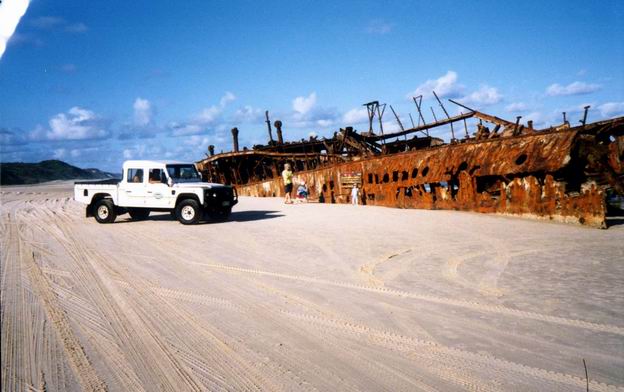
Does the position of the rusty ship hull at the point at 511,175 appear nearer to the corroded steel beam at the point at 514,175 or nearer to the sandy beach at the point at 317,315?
the corroded steel beam at the point at 514,175

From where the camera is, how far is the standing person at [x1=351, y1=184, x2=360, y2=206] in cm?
1562

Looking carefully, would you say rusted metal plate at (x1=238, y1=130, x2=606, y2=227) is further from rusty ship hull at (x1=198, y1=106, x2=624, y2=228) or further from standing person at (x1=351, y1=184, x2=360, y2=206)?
standing person at (x1=351, y1=184, x2=360, y2=206)

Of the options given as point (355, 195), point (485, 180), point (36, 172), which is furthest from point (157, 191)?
point (36, 172)

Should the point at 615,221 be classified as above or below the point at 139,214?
below

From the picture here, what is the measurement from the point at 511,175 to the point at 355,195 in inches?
240

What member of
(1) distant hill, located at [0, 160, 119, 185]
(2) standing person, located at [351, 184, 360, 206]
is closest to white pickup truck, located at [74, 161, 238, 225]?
(2) standing person, located at [351, 184, 360, 206]

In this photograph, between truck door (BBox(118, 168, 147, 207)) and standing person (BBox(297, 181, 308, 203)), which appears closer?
truck door (BBox(118, 168, 147, 207))

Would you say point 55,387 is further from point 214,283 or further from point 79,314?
point 214,283

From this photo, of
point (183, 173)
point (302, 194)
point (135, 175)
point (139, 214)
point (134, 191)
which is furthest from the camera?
point (302, 194)

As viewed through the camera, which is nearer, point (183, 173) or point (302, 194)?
point (183, 173)

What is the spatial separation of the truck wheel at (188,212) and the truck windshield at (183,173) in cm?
96

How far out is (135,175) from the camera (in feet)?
37.2

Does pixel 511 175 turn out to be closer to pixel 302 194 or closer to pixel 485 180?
pixel 485 180

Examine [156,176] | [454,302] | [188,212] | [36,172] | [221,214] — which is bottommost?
[454,302]
